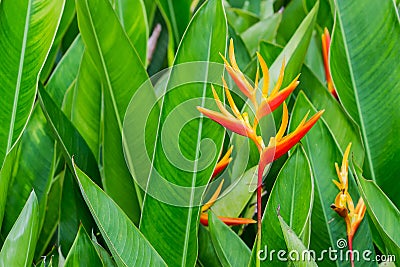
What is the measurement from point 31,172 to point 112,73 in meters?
0.23

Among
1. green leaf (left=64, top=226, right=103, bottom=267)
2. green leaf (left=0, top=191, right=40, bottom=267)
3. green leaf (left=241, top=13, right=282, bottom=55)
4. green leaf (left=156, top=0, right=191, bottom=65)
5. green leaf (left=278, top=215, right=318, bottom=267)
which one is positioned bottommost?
green leaf (left=278, top=215, right=318, bottom=267)

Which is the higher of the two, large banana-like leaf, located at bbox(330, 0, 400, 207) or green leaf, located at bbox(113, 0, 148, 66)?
green leaf, located at bbox(113, 0, 148, 66)

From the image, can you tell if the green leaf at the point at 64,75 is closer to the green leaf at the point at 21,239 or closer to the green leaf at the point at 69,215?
the green leaf at the point at 69,215

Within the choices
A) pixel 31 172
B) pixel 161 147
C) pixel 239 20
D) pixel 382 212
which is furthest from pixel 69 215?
pixel 239 20

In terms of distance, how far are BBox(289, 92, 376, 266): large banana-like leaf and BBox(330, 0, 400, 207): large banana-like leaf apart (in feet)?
0.33

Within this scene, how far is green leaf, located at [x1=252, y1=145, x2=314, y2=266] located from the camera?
2.87 ft

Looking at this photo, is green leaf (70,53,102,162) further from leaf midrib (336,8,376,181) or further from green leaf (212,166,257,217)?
leaf midrib (336,8,376,181)

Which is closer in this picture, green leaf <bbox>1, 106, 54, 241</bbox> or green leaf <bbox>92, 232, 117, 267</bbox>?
green leaf <bbox>92, 232, 117, 267</bbox>

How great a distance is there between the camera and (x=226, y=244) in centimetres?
91

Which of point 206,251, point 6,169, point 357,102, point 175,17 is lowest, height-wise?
point 206,251

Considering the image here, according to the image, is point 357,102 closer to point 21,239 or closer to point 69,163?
A: point 69,163

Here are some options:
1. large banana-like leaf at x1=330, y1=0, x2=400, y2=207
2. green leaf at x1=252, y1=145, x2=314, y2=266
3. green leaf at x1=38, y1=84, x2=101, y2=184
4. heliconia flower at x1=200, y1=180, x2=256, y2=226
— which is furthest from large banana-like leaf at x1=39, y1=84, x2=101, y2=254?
large banana-like leaf at x1=330, y1=0, x2=400, y2=207

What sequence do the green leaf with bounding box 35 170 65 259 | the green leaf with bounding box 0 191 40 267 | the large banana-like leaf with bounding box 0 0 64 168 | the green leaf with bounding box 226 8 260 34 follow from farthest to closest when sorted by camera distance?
the green leaf with bounding box 226 8 260 34 < the green leaf with bounding box 35 170 65 259 < the large banana-like leaf with bounding box 0 0 64 168 < the green leaf with bounding box 0 191 40 267

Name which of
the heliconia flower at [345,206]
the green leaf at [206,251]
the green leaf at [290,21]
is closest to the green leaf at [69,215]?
the green leaf at [206,251]
